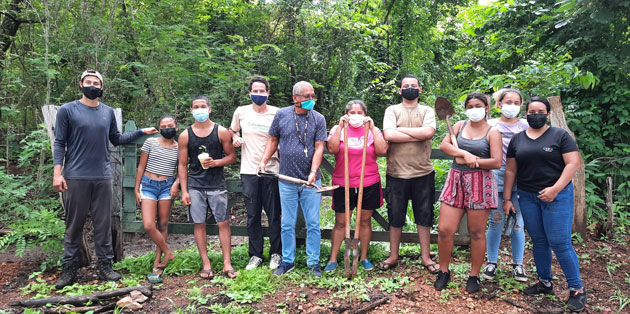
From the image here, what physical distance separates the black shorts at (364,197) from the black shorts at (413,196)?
0.16 meters

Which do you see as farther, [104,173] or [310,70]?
[310,70]

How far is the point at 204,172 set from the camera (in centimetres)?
433

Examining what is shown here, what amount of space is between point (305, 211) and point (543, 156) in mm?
2384

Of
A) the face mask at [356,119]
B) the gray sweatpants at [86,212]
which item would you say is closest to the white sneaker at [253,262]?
the gray sweatpants at [86,212]

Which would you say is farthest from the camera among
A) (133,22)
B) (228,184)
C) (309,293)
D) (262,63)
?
(262,63)

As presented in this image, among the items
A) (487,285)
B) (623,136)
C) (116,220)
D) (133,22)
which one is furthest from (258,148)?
(623,136)

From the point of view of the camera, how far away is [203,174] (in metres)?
4.33

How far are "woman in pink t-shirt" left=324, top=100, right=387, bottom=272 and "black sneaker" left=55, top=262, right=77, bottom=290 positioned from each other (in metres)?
2.74

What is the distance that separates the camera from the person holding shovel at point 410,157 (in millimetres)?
4168

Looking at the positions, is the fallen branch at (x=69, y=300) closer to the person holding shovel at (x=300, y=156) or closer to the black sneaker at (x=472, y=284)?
the person holding shovel at (x=300, y=156)

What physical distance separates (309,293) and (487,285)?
1874mm

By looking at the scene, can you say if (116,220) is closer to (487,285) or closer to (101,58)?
(101,58)

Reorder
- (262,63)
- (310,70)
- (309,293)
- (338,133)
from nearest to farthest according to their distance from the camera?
(309,293) < (338,133) < (262,63) < (310,70)

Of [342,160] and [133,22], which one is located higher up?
[133,22]
